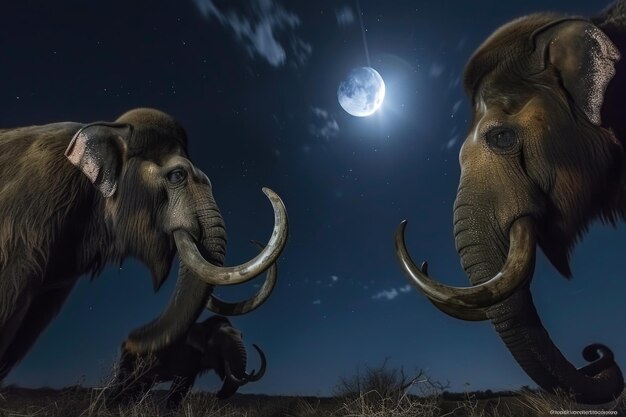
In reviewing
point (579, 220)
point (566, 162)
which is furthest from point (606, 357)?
point (566, 162)

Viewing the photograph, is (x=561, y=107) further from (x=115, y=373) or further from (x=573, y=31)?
(x=115, y=373)

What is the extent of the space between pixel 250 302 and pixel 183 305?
43.3 inches

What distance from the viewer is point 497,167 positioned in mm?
3314

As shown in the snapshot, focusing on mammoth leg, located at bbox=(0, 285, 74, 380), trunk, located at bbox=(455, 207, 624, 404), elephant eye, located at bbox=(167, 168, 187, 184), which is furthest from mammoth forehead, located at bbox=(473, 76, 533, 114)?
mammoth leg, located at bbox=(0, 285, 74, 380)

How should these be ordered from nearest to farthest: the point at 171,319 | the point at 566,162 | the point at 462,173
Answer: the point at 566,162 → the point at 462,173 → the point at 171,319

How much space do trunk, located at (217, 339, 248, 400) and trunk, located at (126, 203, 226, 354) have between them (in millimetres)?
2719

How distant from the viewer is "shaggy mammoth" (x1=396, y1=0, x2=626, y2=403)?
2.98 m

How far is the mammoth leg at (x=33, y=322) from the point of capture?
175 inches

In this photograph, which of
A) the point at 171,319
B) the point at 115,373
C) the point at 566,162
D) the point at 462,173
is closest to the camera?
the point at 566,162

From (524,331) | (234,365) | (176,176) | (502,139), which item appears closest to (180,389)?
(234,365)

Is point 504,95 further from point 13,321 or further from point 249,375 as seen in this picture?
point 249,375

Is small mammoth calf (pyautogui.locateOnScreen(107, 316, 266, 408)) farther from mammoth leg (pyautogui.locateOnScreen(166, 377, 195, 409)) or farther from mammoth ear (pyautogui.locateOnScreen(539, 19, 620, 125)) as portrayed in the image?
mammoth ear (pyautogui.locateOnScreen(539, 19, 620, 125))

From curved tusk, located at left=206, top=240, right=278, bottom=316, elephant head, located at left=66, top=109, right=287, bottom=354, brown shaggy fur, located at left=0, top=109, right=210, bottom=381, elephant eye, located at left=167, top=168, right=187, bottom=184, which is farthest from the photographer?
curved tusk, located at left=206, top=240, right=278, bottom=316

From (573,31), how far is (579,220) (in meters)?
1.26
